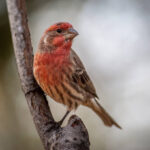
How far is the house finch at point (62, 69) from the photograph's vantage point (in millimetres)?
5379

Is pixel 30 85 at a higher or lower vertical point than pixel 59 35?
lower

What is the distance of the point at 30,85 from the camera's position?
5.00 m

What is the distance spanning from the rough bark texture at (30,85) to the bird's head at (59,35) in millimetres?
663

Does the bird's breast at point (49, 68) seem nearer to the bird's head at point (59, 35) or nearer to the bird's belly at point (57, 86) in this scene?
the bird's belly at point (57, 86)

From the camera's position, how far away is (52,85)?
535cm

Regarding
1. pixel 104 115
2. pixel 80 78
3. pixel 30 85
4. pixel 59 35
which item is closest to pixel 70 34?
pixel 59 35

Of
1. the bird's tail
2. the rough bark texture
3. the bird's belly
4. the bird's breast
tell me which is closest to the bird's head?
the bird's breast

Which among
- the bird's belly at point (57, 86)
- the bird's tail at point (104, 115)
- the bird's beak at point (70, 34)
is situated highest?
the bird's beak at point (70, 34)

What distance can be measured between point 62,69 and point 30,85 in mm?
638

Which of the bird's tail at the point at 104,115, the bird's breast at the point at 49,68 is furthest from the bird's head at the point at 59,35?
the bird's tail at the point at 104,115

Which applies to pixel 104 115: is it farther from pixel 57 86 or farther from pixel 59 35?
pixel 59 35

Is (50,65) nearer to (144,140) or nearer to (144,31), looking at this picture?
(144,140)

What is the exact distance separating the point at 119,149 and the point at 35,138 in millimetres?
1600

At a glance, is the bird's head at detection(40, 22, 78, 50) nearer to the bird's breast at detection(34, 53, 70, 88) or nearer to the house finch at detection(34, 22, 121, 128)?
the house finch at detection(34, 22, 121, 128)
